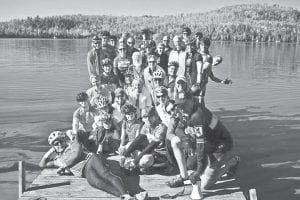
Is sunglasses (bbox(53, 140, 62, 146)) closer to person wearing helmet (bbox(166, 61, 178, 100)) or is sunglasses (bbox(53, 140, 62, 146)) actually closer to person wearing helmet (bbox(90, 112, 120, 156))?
person wearing helmet (bbox(90, 112, 120, 156))

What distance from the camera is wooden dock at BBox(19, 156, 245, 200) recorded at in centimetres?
741

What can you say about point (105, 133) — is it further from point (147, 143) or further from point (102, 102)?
point (147, 143)

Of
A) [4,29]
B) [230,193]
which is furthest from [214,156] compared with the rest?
[4,29]

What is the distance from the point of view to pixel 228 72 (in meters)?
38.9

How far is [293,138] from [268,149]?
1936 mm

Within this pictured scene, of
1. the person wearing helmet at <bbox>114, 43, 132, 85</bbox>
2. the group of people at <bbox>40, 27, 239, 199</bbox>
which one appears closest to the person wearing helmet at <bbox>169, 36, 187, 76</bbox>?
the group of people at <bbox>40, 27, 239, 199</bbox>

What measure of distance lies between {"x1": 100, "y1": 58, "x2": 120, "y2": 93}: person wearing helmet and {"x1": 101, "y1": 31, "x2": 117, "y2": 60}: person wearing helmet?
3.01 feet

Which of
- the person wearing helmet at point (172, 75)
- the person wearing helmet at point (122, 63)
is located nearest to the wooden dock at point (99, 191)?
the person wearing helmet at point (172, 75)

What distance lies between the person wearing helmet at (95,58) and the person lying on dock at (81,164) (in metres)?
3.40

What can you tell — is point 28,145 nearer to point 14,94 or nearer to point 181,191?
point 181,191

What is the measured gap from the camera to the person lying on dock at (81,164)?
7312 millimetres

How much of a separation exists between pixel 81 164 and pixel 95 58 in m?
4.54

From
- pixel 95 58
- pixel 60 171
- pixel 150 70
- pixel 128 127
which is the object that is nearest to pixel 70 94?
pixel 95 58

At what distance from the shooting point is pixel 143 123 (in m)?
8.93
